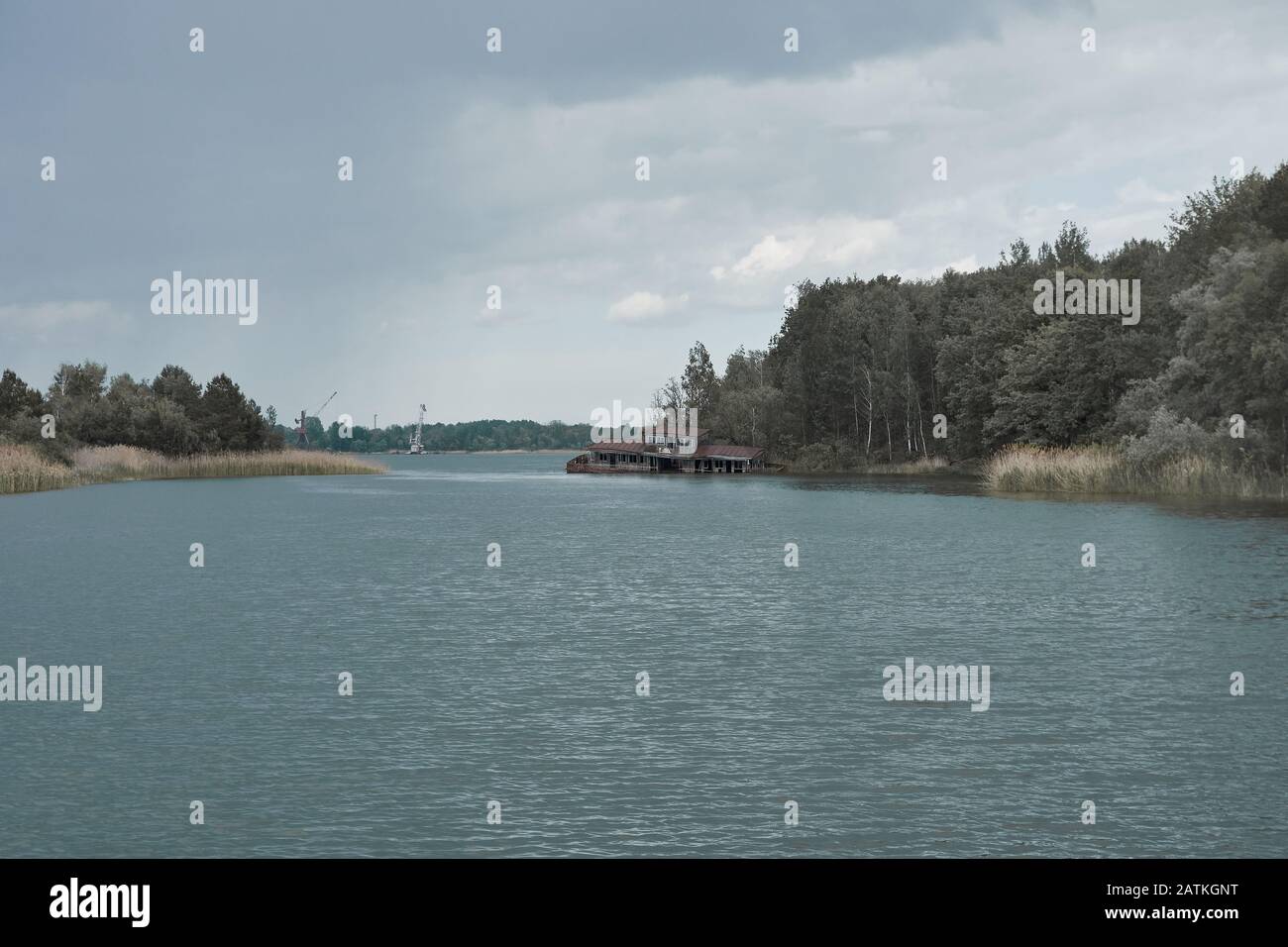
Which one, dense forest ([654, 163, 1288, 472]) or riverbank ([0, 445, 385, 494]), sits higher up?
dense forest ([654, 163, 1288, 472])

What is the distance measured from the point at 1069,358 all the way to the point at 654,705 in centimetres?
11335

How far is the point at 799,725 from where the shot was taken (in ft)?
78.7

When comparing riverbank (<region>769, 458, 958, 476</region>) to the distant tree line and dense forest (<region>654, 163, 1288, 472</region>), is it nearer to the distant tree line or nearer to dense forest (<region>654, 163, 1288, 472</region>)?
dense forest (<region>654, 163, 1288, 472</region>)

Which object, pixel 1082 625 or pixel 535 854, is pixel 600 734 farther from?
pixel 1082 625

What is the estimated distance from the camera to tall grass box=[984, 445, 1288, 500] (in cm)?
8406

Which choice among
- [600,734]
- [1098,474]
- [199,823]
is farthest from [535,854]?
[1098,474]

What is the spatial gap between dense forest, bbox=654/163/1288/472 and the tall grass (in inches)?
59.6

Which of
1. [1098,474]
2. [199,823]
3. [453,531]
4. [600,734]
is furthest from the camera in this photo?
[1098,474]

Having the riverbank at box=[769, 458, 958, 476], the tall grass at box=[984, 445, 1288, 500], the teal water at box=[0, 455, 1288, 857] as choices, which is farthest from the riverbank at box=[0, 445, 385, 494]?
the tall grass at box=[984, 445, 1288, 500]
